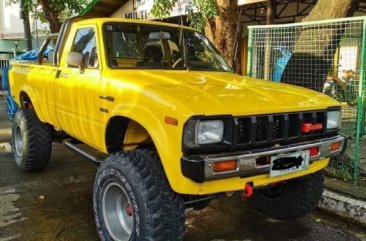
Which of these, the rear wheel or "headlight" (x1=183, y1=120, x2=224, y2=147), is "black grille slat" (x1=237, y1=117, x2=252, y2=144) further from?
the rear wheel

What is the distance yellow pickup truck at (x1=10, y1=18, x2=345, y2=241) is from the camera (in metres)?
2.88

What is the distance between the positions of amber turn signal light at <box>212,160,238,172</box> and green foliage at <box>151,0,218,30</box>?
13.0ft

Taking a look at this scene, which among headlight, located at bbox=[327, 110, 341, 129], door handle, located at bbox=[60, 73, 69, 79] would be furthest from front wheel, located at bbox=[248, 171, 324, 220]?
door handle, located at bbox=[60, 73, 69, 79]

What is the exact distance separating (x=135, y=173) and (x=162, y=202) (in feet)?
0.99

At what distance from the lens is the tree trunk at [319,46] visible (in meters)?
5.51

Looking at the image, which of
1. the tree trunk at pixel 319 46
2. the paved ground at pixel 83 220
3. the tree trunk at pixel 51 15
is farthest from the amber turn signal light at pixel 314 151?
the tree trunk at pixel 51 15

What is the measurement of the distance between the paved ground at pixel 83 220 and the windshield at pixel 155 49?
1.55 metres

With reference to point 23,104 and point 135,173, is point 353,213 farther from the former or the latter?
point 23,104

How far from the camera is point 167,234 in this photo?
301 centimetres

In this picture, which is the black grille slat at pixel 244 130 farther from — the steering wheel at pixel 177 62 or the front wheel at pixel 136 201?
the steering wheel at pixel 177 62

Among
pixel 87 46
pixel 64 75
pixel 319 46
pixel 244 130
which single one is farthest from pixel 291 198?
pixel 64 75

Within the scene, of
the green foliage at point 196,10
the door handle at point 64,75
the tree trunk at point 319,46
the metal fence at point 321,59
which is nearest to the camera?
the door handle at point 64,75

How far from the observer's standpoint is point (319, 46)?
5.57m

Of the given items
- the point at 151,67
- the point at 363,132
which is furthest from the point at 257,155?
the point at 363,132
